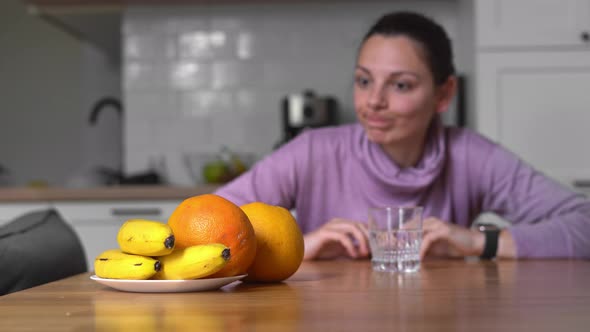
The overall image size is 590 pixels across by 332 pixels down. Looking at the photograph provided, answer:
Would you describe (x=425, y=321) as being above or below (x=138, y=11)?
below

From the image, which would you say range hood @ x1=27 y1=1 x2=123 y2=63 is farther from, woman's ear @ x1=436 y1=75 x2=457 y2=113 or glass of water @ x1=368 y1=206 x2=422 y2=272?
glass of water @ x1=368 y1=206 x2=422 y2=272

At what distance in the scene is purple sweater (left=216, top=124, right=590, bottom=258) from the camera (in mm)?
1688

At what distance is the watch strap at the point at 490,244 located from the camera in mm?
1395

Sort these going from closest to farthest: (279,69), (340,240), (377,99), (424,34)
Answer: (340,240), (377,99), (424,34), (279,69)

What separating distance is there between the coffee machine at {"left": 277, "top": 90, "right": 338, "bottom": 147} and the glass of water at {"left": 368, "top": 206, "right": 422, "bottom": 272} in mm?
2101

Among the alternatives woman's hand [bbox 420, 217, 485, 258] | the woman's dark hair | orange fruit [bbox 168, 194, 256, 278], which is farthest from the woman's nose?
orange fruit [bbox 168, 194, 256, 278]

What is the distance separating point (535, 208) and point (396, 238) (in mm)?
646

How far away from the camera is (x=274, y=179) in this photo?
5.56 feet

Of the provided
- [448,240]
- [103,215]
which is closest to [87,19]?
[103,215]

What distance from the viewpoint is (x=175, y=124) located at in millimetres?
3549

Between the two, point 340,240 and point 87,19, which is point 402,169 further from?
point 87,19

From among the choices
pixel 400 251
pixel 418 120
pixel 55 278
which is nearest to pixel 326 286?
pixel 400 251

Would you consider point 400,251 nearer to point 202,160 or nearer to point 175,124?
point 202,160

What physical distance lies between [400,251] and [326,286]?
0.25 meters
